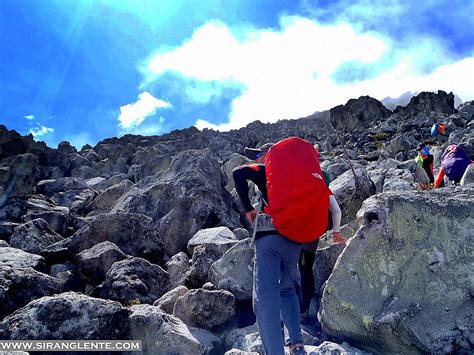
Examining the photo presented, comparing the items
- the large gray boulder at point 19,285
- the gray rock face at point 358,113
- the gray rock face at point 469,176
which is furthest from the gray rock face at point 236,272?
the gray rock face at point 358,113

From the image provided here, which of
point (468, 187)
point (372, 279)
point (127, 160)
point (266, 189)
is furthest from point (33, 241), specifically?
point (127, 160)

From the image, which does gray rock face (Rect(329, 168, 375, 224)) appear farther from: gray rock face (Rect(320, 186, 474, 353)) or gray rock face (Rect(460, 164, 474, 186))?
gray rock face (Rect(320, 186, 474, 353))

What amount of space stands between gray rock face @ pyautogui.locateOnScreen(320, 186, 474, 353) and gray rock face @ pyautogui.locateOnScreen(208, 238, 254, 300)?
1864 mm

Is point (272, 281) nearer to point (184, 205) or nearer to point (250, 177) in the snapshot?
point (250, 177)

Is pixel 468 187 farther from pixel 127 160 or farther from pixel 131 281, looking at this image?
pixel 127 160

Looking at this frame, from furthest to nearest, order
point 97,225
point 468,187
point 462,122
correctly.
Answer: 1. point 462,122
2. point 97,225
3. point 468,187

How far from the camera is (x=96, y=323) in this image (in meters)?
5.96

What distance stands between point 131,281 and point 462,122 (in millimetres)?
52417

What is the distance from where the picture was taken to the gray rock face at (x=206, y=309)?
6824 mm

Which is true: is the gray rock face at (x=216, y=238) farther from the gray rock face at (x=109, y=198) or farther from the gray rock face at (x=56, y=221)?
the gray rock face at (x=109, y=198)

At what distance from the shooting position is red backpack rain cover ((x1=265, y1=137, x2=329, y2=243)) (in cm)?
494

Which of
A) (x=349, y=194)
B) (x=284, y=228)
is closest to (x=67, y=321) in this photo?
(x=284, y=228)

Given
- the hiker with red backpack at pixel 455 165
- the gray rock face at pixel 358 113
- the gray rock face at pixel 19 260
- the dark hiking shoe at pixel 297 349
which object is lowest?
the dark hiking shoe at pixel 297 349

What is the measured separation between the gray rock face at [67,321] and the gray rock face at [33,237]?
5.95m
